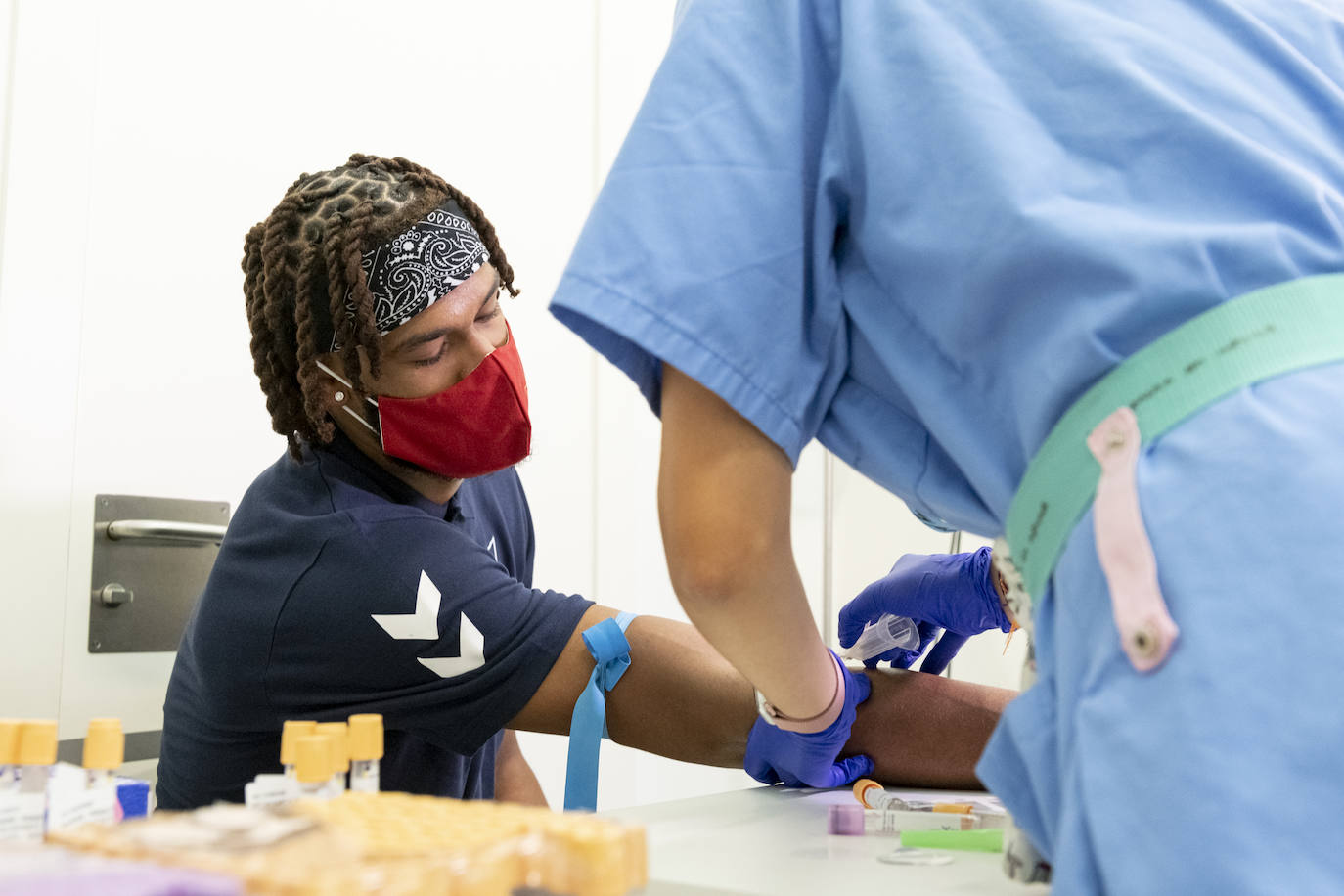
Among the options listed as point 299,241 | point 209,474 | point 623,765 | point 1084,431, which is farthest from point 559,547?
point 1084,431

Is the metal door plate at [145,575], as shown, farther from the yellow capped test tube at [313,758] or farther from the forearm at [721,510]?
the forearm at [721,510]

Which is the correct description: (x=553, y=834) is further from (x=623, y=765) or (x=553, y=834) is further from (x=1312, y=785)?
(x=623, y=765)

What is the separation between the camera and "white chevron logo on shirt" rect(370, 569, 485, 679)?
47.3 inches

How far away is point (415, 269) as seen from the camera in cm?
136

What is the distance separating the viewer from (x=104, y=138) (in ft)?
4.73

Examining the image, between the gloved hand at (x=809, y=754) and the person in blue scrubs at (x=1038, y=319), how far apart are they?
410 millimetres

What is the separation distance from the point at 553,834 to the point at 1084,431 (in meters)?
0.30

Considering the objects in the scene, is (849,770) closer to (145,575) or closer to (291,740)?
(291,740)

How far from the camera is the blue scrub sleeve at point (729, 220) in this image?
597 mm

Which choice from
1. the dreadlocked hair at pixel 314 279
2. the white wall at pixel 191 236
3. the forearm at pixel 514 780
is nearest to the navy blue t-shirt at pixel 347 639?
the dreadlocked hair at pixel 314 279

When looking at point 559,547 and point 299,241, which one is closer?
point 299,241

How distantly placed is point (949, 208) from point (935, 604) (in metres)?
0.73

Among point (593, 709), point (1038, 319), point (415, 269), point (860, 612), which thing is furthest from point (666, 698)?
point (1038, 319)

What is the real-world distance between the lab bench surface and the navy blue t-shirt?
0.28 metres
